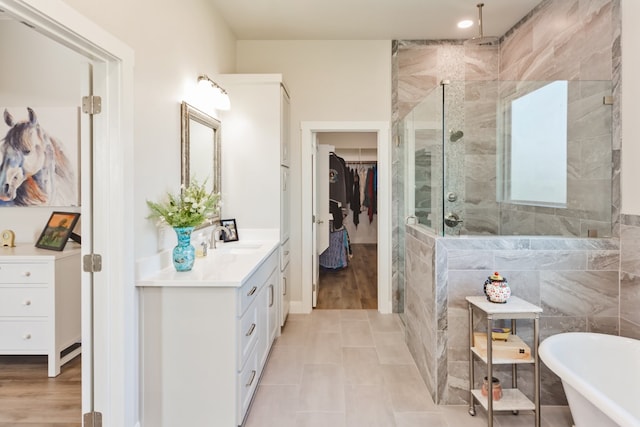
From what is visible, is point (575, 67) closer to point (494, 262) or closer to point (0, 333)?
point (494, 262)

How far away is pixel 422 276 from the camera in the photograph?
103 inches

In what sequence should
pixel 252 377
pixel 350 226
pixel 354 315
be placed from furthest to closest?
pixel 350 226, pixel 354 315, pixel 252 377

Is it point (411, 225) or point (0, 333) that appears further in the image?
point (411, 225)

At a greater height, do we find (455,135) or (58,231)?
(455,135)

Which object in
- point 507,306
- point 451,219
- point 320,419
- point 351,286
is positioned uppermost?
point 451,219

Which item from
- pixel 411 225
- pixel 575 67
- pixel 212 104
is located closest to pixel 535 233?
pixel 411 225

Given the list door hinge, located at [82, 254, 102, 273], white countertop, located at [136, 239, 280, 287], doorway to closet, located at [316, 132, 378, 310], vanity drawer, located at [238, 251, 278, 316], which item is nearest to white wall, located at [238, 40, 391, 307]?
doorway to closet, located at [316, 132, 378, 310]

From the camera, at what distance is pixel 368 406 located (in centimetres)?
228

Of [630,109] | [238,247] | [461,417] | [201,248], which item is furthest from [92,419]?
[630,109]

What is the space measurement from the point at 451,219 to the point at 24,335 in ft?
10.6

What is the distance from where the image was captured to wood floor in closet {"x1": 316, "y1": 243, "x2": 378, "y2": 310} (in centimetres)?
433

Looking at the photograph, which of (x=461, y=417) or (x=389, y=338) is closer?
(x=461, y=417)

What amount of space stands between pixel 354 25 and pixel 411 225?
6.89 feet

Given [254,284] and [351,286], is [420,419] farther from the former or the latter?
[351,286]
